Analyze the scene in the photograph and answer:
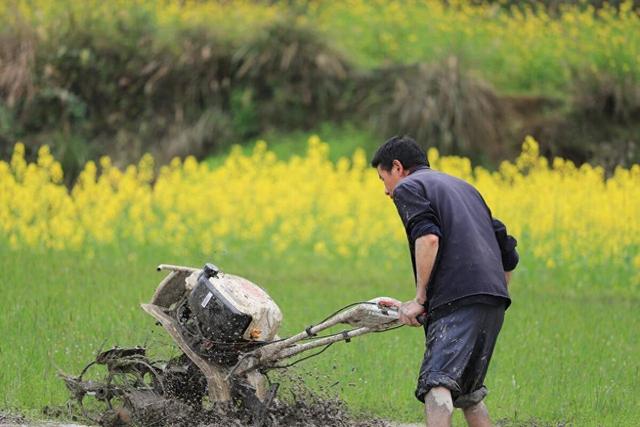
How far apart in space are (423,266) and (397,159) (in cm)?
66

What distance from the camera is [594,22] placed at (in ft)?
71.2

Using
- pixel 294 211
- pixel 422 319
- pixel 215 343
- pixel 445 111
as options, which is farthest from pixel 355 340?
pixel 445 111

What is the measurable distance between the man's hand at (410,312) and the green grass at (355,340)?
2003 mm

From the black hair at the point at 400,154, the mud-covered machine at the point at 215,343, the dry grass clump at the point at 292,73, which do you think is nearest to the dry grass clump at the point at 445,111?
the dry grass clump at the point at 292,73

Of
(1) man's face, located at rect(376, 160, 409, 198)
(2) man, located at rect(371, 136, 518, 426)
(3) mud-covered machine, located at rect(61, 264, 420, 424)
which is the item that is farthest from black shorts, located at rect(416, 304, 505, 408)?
(1) man's face, located at rect(376, 160, 409, 198)

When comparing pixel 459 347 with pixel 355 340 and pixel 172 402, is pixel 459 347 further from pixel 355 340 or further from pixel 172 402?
pixel 355 340

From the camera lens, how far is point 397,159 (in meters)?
6.61

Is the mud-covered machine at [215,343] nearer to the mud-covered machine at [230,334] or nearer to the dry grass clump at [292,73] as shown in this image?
the mud-covered machine at [230,334]

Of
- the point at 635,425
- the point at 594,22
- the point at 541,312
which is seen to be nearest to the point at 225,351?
the point at 635,425

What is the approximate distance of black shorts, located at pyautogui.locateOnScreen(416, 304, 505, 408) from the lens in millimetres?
6305

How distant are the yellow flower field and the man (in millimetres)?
7544

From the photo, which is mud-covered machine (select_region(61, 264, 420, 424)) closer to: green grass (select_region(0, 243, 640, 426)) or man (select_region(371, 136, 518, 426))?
man (select_region(371, 136, 518, 426))

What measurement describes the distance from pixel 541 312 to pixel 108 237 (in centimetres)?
524

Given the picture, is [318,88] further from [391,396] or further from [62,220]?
[391,396]
